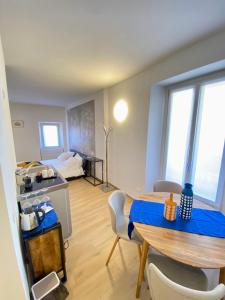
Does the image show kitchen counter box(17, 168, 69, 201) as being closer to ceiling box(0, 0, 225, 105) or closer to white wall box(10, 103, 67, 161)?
ceiling box(0, 0, 225, 105)

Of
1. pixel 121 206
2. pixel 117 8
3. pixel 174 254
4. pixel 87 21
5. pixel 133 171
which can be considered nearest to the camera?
pixel 174 254

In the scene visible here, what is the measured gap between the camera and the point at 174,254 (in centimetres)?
89

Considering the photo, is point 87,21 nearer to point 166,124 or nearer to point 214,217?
point 166,124

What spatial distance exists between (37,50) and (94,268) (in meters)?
2.71

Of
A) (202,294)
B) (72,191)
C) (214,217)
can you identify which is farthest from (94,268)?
(72,191)

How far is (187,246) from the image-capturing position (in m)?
0.95

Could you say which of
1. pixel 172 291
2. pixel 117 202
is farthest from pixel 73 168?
pixel 172 291

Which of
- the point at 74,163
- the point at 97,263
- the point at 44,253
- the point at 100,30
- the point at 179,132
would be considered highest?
the point at 100,30

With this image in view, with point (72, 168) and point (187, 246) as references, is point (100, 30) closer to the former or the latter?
point (187, 246)

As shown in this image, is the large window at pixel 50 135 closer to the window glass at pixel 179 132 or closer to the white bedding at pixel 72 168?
the white bedding at pixel 72 168

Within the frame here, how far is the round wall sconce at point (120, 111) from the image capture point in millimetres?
2818

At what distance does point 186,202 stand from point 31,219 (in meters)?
1.38

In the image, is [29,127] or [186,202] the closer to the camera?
[186,202]

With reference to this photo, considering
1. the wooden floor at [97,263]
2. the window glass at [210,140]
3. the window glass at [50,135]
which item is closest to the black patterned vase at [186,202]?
the wooden floor at [97,263]
